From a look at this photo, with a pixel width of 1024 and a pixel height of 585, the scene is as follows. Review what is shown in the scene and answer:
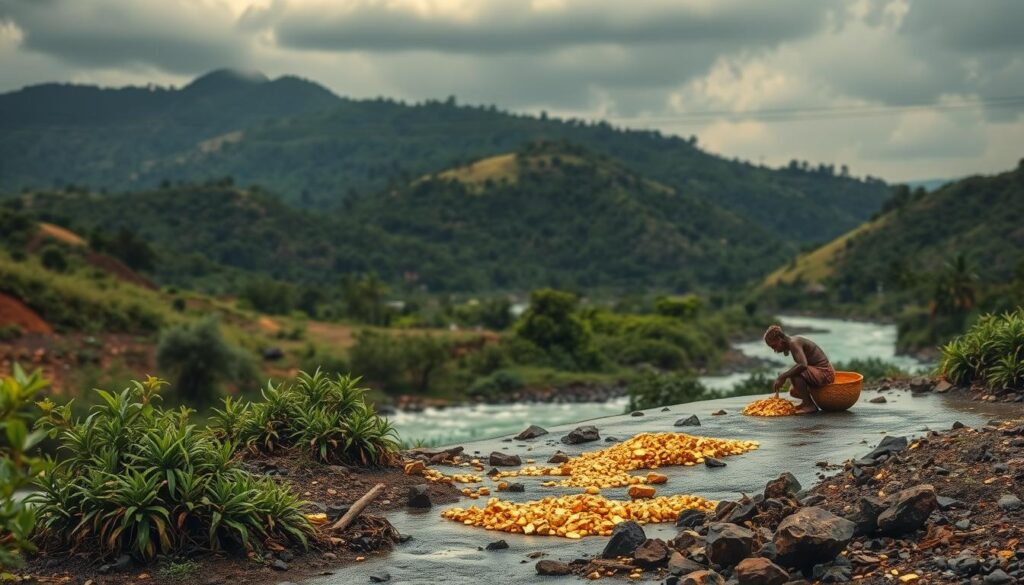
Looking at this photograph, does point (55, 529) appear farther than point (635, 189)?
No

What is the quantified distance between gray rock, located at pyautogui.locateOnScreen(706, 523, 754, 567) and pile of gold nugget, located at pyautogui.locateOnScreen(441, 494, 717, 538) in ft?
5.51

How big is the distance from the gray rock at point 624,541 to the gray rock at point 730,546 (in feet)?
2.16

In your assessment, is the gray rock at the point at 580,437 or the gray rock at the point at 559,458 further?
the gray rock at the point at 580,437

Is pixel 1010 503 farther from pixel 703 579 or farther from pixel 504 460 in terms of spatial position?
pixel 504 460

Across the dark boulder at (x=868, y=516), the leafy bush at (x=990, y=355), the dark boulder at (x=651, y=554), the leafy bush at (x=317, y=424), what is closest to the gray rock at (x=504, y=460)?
the leafy bush at (x=317, y=424)

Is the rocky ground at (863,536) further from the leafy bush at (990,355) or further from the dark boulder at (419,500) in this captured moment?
the leafy bush at (990,355)

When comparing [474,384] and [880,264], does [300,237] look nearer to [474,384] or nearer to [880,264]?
[880,264]

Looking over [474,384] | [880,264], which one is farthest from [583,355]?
[880,264]

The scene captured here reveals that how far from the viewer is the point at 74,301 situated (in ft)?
181

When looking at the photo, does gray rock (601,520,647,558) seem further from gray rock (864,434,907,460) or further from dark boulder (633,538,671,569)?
gray rock (864,434,907,460)

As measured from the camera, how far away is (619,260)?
15775cm

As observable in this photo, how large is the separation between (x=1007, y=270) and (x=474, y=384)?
60.3 m

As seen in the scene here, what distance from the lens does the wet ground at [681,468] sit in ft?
29.0

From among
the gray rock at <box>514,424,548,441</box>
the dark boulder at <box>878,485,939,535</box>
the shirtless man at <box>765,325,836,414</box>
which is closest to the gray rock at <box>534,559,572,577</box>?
the dark boulder at <box>878,485,939,535</box>
